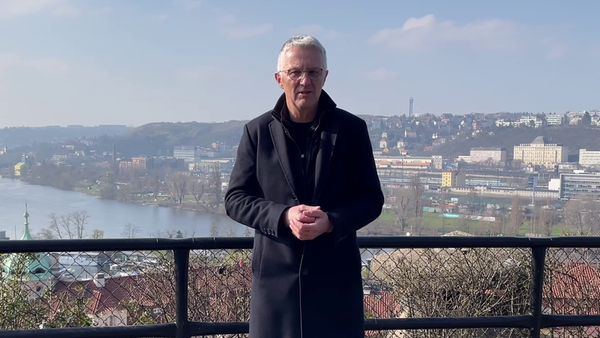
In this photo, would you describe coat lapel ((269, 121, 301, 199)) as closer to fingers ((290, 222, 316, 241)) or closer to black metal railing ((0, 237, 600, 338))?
fingers ((290, 222, 316, 241))

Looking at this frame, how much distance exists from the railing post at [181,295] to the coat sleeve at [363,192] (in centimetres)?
110

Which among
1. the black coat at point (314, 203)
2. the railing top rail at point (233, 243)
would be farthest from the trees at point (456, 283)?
the black coat at point (314, 203)

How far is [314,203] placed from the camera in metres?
2.16

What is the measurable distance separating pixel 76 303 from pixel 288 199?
1.75 m

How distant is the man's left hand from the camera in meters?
1.98

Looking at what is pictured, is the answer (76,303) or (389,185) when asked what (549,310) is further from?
(389,185)

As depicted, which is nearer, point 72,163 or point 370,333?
point 370,333

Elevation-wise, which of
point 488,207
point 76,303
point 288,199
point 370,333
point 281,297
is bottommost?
point 488,207

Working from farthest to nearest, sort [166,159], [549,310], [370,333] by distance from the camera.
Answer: [166,159], [549,310], [370,333]

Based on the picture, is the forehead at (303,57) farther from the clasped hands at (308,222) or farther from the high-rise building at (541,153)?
the high-rise building at (541,153)

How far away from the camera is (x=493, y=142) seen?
208ft

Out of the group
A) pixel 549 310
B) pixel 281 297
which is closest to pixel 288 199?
pixel 281 297

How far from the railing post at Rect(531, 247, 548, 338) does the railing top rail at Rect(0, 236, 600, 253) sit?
6 cm

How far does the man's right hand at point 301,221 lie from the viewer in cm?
199
